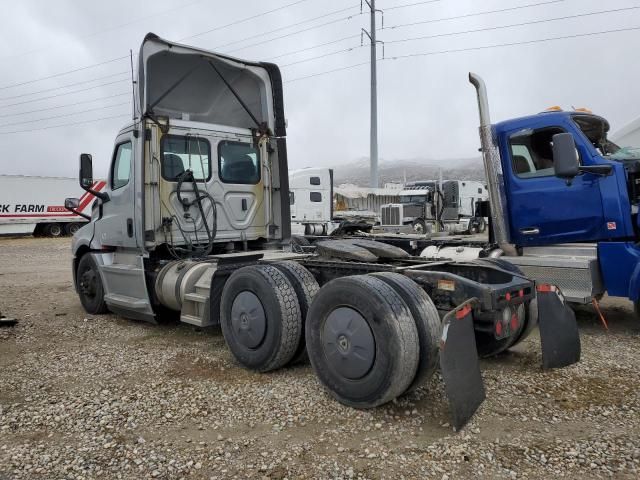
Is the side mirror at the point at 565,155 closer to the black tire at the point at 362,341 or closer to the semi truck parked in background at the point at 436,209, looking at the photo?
the black tire at the point at 362,341

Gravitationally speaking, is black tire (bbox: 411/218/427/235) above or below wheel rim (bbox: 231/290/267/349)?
above

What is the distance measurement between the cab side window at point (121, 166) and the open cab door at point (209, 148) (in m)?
0.43

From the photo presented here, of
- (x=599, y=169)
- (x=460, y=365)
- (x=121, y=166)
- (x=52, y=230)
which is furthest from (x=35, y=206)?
(x=460, y=365)

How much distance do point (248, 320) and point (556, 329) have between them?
2.51 m

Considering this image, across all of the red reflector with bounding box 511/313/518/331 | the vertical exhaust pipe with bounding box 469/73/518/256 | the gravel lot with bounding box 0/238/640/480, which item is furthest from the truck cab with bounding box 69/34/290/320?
the red reflector with bounding box 511/313/518/331

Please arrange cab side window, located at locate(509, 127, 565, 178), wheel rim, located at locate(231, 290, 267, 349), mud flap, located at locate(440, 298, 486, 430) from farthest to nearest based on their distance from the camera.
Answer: cab side window, located at locate(509, 127, 565, 178) < wheel rim, located at locate(231, 290, 267, 349) < mud flap, located at locate(440, 298, 486, 430)

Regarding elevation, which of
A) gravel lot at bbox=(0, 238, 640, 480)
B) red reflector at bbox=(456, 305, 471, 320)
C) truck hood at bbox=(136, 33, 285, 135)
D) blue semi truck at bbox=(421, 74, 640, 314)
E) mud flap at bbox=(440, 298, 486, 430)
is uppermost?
truck hood at bbox=(136, 33, 285, 135)

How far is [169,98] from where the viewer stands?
674 centimetres

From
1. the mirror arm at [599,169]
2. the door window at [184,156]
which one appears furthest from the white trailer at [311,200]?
the mirror arm at [599,169]

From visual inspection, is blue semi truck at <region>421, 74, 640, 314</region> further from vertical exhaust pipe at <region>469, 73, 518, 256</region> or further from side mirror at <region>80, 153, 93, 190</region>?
side mirror at <region>80, 153, 93, 190</region>

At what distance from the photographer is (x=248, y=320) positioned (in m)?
4.50

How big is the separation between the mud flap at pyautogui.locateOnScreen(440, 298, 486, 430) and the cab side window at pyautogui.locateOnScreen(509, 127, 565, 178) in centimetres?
347

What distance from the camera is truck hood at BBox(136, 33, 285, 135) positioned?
20.5 ft

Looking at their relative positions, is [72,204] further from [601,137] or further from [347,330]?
[601,137]
